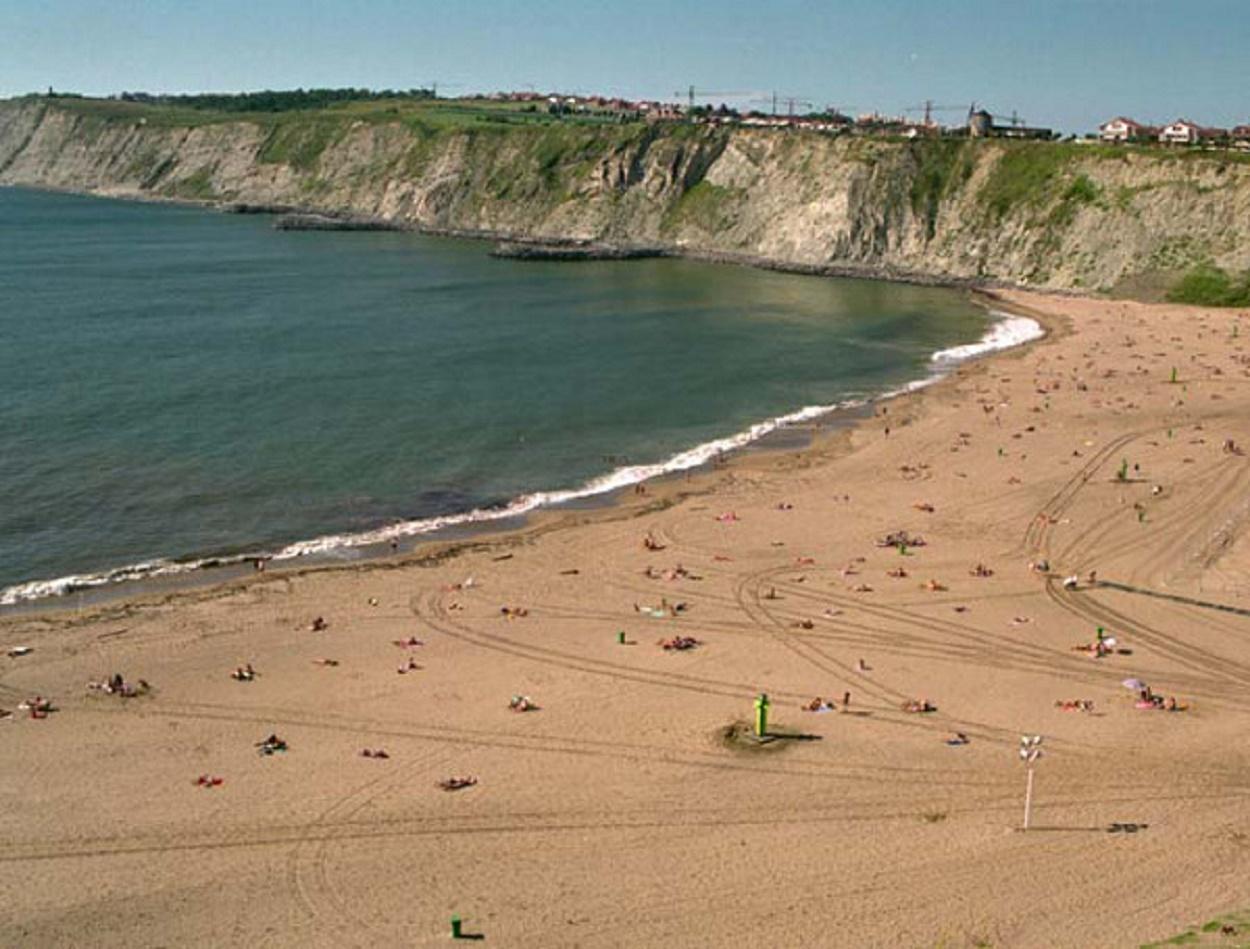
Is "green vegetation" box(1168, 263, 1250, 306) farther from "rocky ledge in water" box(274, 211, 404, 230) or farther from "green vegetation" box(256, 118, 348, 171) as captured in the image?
"green vegetation" box(256, 118, 348, 171)

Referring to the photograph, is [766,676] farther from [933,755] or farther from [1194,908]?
[1194,908]

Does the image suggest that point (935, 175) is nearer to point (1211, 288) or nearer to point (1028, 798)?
point (1211, 288)

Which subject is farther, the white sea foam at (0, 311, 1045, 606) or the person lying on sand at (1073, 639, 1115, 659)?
the white sea foam at (0, 311, 1045, 606)

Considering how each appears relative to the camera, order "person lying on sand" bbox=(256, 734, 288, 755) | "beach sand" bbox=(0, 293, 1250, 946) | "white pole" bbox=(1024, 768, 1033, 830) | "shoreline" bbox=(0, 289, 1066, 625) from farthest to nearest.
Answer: "shoreline" bbox=(0, 289, 1066, 625), "person lying on sand" bbox=(256, 734, 288, 755), "white pole" bbox=(1024, 768, 1033, 830), "beach sand" bbox=(0, 293, 1250, 946)

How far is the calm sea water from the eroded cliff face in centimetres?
752

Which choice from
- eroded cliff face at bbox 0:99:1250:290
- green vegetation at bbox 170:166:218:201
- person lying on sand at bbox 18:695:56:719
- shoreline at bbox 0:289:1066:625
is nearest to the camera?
person lying on sand at bbox 18:695:56:719

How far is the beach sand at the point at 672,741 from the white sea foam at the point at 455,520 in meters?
1.73

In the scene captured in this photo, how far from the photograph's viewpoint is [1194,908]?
14531mm

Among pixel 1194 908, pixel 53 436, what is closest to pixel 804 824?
pixel 1194 908

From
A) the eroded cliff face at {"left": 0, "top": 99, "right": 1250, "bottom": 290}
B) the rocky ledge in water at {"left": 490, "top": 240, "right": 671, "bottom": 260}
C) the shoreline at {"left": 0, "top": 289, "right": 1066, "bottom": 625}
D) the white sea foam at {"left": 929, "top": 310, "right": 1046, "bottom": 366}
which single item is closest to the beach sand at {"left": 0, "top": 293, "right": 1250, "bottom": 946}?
the shoreline at {"left": 0, "top": 289, "right": 1066, "bottom": 625}

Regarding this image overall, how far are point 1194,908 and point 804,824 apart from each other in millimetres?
5103

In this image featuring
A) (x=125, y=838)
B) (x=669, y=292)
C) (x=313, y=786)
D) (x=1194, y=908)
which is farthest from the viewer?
(x=669, y=292)

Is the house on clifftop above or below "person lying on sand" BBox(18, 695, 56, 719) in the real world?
above

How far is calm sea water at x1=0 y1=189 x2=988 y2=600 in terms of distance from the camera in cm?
3316
